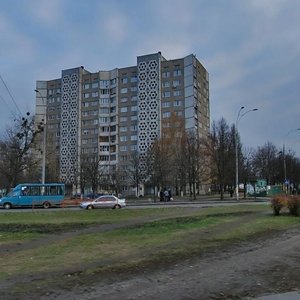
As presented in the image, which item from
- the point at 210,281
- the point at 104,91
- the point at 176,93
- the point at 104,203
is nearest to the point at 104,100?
the point at 104,91

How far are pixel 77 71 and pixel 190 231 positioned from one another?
13234 cm

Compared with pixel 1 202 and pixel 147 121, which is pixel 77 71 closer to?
pixel 147 121

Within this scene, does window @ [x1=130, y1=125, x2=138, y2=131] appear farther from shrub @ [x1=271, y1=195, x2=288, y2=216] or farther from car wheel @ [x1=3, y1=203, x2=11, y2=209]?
shrub @ [x1=271, y1=195, x2=288, y2=216]

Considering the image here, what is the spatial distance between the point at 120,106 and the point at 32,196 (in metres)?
89.9

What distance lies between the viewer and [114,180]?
347ft

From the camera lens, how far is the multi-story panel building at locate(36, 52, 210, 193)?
13138 cm

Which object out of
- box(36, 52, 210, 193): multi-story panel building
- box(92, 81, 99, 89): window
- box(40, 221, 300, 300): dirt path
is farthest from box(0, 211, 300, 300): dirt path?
box(92, 81, 99, 89): window

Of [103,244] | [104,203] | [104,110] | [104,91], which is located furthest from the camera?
[104,91]

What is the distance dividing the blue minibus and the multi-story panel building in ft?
222

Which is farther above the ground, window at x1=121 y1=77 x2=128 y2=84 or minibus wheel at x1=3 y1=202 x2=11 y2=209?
window at x1=121 y1=77 x2=128 y2=84

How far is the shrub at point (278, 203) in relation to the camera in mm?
28016

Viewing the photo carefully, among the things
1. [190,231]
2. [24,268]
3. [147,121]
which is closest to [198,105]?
[147,121]

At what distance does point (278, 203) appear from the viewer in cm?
2809

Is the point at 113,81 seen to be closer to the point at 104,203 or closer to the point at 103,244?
the point at 104,203
